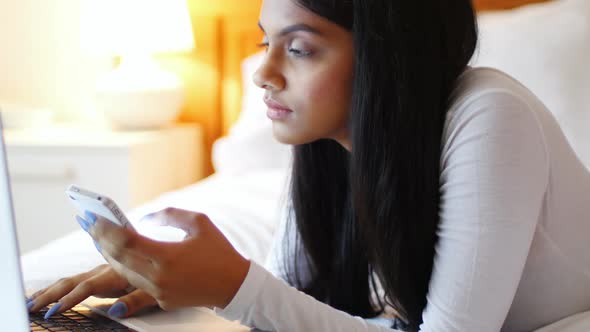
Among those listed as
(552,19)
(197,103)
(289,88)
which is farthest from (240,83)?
(289,88)

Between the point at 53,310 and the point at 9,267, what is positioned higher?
the point at 9,267

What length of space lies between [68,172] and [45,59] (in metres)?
0.69

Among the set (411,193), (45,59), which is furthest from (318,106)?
(45,59)

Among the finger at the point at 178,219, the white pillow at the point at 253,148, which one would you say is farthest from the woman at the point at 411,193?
the white pillow at the point at 253,148

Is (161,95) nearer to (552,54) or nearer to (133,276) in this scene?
(552,54)

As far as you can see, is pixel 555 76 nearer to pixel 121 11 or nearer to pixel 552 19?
pixel 552 19

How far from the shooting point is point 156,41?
2393mm

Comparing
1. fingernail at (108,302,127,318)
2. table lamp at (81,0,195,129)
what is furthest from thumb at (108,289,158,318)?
table lamp at (81,0,195,129)

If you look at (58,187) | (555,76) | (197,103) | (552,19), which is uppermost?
(552,19)

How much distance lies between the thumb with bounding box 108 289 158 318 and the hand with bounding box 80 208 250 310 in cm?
9

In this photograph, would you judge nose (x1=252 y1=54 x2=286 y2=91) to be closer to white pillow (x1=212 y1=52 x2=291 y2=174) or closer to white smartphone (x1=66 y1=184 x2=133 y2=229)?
white smartphone (x1=66 y1=184 x2=133 y2=229)

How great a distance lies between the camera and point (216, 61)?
263 centimetres

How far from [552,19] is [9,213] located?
1497mm

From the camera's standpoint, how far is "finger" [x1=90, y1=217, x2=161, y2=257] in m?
0.67
